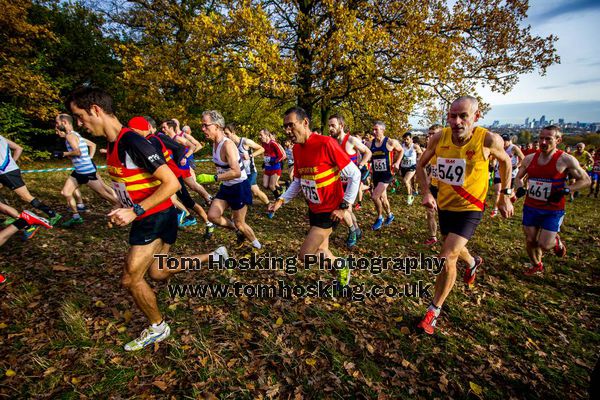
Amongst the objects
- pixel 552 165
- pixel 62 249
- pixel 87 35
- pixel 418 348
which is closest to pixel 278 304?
pixel 418 348

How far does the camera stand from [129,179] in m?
2.83

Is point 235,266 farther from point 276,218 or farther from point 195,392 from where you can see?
point 276,218

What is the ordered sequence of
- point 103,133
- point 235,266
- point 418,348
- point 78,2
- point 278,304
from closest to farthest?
point 103,133 → point 418,348 → point 278,304 → point 235,266 → point 78,2

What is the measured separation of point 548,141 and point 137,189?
21.0ft

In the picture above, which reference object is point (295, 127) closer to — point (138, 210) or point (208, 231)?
point (138, 210)

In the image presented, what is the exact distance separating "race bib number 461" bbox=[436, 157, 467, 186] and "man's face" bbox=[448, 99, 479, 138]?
34 centimetres

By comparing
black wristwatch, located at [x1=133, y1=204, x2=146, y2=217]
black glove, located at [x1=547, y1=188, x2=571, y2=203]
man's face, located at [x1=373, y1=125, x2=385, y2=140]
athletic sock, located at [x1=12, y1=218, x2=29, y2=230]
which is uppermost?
man's face, located at [x1=373, y1=125, x2=385, y2=140]

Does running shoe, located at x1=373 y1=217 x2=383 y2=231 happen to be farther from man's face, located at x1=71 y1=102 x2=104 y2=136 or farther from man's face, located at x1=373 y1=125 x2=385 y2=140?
man's face, located at x1=71 y1=102 x2=104 y2=136

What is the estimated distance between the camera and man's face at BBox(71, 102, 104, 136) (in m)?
2.67

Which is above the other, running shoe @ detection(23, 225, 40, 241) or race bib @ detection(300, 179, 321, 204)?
race bib @ detection(300, 179, 321, 204)

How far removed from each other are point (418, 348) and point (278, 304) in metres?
1.90

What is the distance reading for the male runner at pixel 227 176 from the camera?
468 centimetres

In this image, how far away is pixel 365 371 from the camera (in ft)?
9.68

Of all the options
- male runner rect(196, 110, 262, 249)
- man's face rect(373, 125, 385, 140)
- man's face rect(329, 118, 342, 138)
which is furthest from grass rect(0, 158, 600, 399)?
man's face rect(373, 125, 385, 140)
